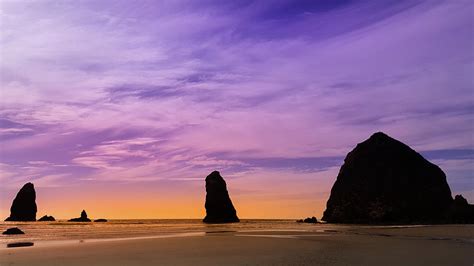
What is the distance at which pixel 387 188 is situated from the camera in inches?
4085

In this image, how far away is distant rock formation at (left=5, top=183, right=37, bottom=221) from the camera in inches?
6481

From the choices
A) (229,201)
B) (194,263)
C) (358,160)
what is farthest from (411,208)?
(194,263)

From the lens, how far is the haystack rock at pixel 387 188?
9906 cm

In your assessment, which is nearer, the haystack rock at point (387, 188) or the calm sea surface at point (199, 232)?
the calm sea surface at point (199, 232)

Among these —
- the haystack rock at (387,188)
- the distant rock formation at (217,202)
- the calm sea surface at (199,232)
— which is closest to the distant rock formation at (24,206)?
the distant rock formation at (217,202)

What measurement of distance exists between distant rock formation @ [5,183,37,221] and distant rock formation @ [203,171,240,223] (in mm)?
73017

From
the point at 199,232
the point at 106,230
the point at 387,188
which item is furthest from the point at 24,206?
the point at 199,232

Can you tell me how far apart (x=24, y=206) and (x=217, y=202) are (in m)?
79.9

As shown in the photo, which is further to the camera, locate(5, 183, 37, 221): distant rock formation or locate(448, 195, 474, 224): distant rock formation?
locate(5, 183, 37, 221): distant rock formation

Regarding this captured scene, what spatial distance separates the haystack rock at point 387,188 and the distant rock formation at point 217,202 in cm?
3485

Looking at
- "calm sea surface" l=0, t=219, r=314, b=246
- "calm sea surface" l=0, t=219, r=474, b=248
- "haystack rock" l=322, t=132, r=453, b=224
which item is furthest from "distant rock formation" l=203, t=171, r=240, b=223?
"calm sea surface" l=0, t=219, r=474, b=248

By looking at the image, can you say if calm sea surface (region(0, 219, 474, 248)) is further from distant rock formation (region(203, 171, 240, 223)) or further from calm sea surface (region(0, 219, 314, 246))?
distant rock formation (region(203, 171, 240, 223))

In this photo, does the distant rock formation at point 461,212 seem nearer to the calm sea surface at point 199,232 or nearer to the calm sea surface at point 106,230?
the calm sea surface at point 199,232

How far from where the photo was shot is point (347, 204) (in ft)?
355
